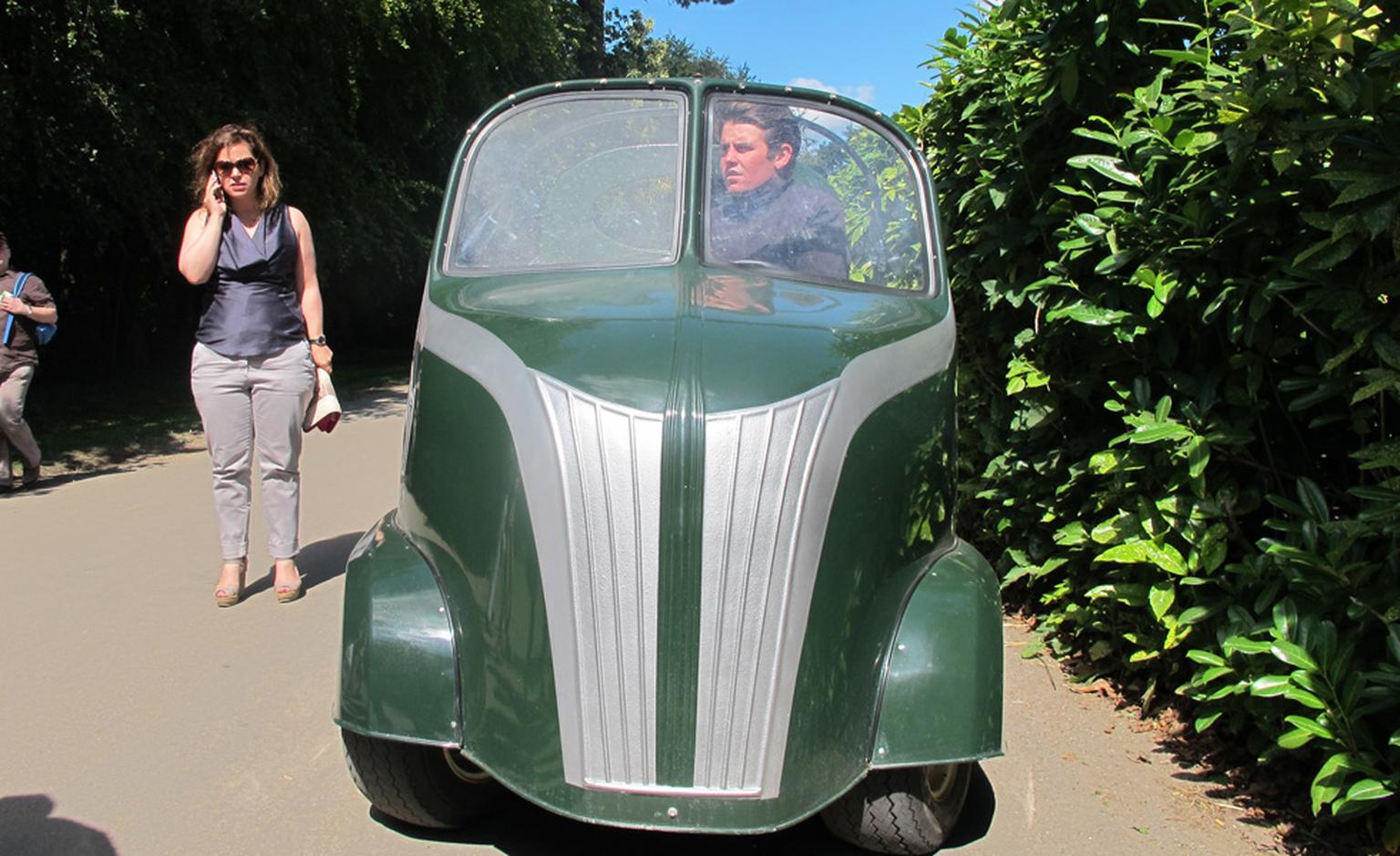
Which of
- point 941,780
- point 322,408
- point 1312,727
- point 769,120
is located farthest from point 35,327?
point 1312,727

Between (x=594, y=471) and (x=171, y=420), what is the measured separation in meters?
11.2

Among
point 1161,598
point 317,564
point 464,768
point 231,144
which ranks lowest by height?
point 317,564

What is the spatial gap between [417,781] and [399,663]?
17.2 inches

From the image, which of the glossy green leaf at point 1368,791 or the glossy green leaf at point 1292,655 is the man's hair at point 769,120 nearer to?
the glossy green leaf at point 1292,655

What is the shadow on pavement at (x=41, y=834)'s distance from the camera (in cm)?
322

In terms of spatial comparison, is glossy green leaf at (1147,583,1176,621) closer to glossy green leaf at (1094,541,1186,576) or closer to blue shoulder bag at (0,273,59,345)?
glossy green leaf at (1094,541,1186,576)

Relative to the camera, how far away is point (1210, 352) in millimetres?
3922

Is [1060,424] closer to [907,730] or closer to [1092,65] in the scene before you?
[1092,65]

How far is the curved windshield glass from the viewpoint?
12.6 ft

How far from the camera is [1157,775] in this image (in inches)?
152

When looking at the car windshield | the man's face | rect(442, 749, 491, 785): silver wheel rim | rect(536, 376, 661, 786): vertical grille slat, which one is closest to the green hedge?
the man's face

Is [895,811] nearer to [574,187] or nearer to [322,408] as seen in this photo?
[574,187]

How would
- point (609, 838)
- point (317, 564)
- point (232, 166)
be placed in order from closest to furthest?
A: point (609, 838) → point (232, 166) → point (317, 564)

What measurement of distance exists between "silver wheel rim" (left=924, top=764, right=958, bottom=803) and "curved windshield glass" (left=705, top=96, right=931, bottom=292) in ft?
5.06
